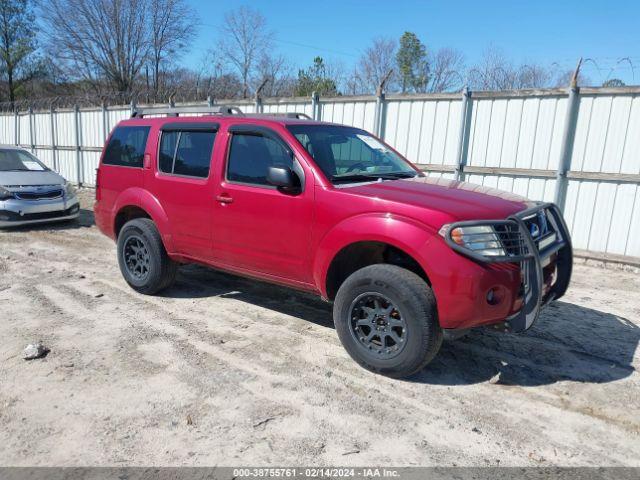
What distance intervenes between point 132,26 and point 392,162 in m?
34.7

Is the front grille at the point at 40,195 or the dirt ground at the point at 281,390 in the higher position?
the front grille at the point at 40,195

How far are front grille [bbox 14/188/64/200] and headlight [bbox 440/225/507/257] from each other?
8.39m

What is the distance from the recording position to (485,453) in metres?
2.90

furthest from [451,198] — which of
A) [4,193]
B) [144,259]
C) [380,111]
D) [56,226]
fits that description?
[56,226]

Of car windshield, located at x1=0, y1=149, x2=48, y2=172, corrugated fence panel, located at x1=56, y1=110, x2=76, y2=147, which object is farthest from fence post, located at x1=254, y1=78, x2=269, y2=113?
corrugated fence panel, located at x1=56, y1=110, x2=76, y2=147

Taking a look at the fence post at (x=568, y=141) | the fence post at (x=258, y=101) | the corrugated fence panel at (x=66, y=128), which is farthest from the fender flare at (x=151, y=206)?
the corrugated fence panel at (x=66, y=128)

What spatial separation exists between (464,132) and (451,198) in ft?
16.7

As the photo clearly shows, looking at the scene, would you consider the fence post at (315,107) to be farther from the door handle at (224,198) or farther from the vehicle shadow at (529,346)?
the door handle at (224,198)

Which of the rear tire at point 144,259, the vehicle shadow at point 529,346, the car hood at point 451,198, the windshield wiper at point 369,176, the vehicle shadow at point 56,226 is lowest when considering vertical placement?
the vehicle shadow at point 56,226

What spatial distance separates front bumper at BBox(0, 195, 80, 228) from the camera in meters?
8.82

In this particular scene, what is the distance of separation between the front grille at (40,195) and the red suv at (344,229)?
439 cm

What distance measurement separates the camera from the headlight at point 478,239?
332 cm

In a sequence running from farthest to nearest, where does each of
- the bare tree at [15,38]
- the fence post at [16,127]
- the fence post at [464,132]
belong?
the bare tree at [15,38]
the fence post at [16,127]
the fence post at [464,132]

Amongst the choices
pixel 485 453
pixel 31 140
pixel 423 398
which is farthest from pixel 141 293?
pixel 31 140
